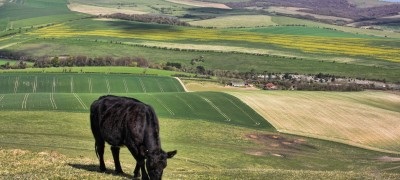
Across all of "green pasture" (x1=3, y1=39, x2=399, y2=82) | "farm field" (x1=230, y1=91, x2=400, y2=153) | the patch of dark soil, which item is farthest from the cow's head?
"green pasture" (x1=3, y1=39, x2=399, y2=82)

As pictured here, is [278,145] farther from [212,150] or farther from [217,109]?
[217,109]

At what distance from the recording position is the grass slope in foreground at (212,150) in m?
32.2

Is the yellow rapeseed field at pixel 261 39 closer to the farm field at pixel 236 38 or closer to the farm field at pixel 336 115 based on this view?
the farm field at pixel 236 38

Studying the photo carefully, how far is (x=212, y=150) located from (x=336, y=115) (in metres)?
29.3

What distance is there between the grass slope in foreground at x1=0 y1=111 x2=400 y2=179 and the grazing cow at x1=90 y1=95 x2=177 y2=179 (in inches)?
163

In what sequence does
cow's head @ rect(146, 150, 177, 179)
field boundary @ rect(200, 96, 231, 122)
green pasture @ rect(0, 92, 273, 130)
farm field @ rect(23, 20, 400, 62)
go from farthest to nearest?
1. farm field @ rect(23, 20, 400, 62)
2. field boundary @ rect(200, 96, 231, 122)
3. green pasture @ rect(0, 92, 273, 130)
4. cow's head @ rect(146, 150, 177, 179)

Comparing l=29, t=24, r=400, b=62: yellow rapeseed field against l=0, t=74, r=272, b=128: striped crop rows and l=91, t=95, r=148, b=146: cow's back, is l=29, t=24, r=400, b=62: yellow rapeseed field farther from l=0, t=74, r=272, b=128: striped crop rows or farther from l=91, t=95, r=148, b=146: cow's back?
l=91, t=95, r=148, b=146: cow's back

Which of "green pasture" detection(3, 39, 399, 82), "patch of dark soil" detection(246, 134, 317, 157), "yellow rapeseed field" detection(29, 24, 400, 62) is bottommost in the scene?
"patch of dark soil" detection(246, 134, 317, 157)

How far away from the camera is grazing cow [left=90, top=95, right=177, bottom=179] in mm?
20484

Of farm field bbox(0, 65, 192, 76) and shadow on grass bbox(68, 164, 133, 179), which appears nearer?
shadow on grass bbox(68, 164, 133, 179)

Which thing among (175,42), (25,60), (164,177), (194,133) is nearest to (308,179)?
(164,177)

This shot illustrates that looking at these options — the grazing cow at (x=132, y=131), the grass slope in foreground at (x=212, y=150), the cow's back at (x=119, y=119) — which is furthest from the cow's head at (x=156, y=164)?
the grass slope in foreground at (x=212, y=150)

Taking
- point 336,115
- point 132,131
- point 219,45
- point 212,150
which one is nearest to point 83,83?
point 336,115

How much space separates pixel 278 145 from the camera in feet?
191
